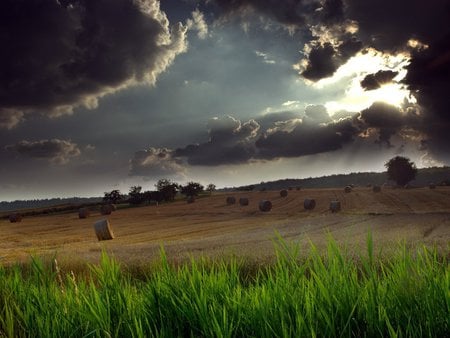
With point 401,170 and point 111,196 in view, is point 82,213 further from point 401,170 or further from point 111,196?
point 401,170

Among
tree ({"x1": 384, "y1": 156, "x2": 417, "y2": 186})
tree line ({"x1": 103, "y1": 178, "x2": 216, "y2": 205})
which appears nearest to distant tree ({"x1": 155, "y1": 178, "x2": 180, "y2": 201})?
tree line ({"x1": 103, "y1": 178, "x2": 216, "y2": 205})

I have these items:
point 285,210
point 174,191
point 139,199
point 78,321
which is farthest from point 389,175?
point 78,321

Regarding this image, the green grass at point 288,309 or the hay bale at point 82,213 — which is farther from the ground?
the hay bale at point 82,213

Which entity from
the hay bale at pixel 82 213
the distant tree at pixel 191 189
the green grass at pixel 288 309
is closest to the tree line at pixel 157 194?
the distant tree at pixel 191 189

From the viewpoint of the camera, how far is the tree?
327ft

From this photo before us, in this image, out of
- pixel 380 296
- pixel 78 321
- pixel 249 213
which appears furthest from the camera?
pixel 249 213

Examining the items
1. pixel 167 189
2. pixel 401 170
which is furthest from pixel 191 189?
pixel 401 170

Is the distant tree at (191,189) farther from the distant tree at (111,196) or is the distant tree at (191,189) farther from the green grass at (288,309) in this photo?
the green grass at (288,309)

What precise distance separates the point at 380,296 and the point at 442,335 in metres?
0.54

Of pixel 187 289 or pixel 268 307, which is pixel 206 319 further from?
pixel 187 289

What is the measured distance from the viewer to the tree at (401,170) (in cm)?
9975

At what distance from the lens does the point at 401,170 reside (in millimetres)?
99750

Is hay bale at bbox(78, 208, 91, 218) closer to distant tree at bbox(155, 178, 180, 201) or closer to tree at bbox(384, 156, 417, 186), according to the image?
distant tree at bbox(155, 178, 180, 201)

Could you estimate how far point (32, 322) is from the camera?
3.87 metres
